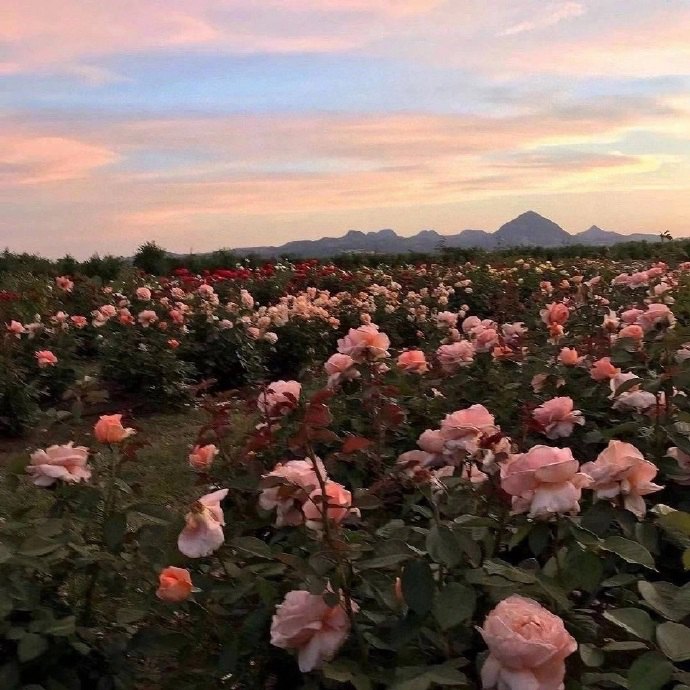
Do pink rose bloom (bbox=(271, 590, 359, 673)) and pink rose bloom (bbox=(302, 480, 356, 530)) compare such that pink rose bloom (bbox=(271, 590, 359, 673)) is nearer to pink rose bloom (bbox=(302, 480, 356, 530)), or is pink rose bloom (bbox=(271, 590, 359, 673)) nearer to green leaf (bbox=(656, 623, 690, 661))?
pink rose bloom (bbox=(302, 480, 356, 530))

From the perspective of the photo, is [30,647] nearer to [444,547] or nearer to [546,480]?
[444,547]

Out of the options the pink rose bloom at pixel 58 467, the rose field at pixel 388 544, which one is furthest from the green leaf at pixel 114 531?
the pink rose bloom at pixel 58 467

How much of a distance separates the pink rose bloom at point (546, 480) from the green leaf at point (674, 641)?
0.70 feet

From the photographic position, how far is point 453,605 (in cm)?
116

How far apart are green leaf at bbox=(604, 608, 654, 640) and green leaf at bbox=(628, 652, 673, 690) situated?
0.05 m

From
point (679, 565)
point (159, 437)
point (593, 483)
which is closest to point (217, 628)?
point (593, 483)

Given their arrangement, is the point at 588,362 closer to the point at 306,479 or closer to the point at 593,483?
the point at 593,483

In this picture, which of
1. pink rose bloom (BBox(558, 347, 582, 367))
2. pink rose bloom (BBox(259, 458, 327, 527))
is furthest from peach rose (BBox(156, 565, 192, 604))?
pink rose bloom (BBox(558, 347, 582, 367))

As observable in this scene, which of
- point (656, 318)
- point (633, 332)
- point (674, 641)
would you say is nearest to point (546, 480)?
point (674, 641)

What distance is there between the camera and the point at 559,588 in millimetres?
1253

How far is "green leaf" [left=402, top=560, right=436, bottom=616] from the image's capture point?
1.18 m

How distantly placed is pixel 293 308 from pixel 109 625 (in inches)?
211

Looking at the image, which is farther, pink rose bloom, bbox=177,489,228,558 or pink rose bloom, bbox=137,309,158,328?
pink rose bloom, bbox=137,309,158,328

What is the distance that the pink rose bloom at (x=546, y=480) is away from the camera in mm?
1227
